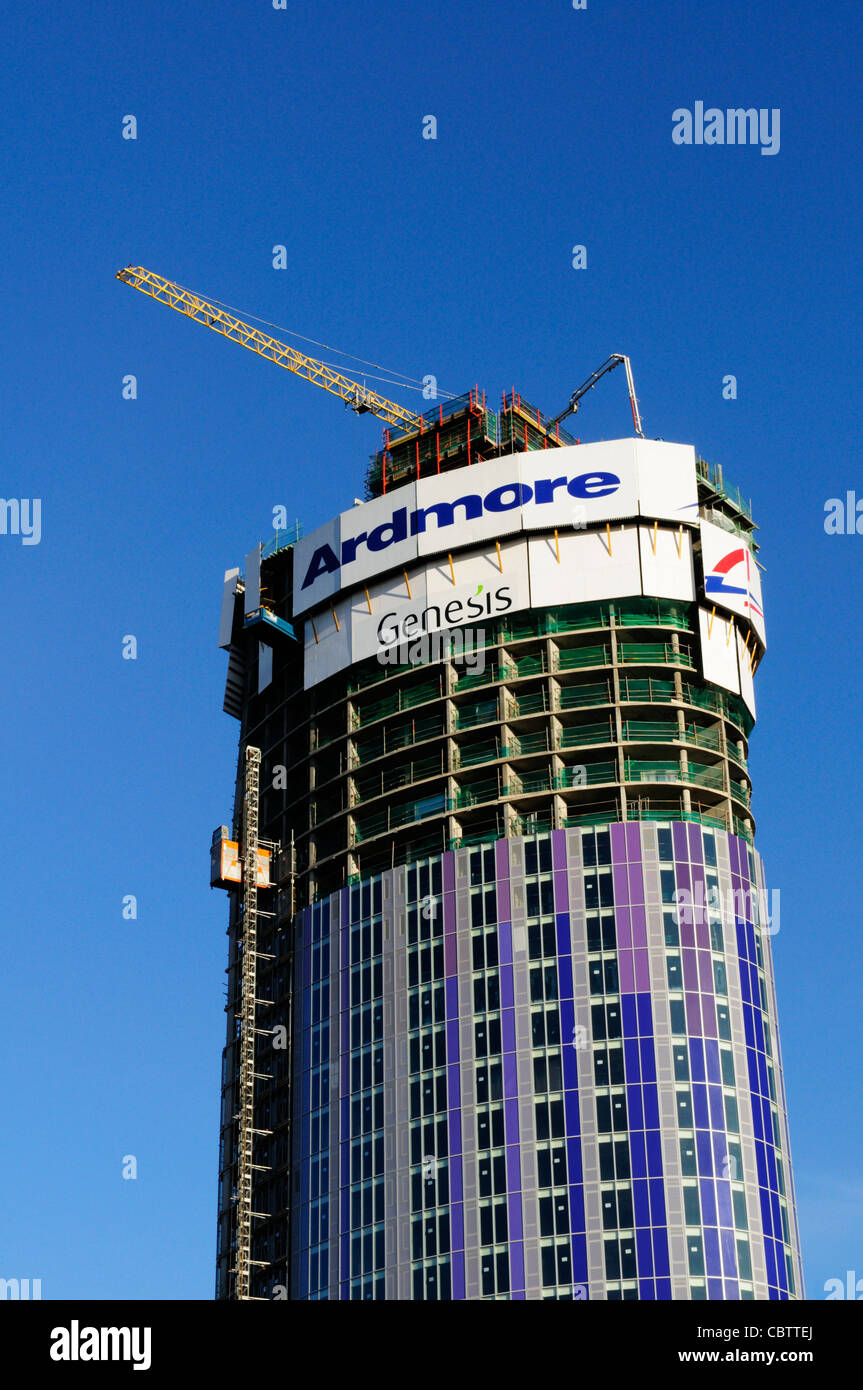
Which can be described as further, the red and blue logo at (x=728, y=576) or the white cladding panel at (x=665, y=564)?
the red and blue logo at (x=728, y=576)

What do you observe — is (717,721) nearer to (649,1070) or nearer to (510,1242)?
(649,1070)

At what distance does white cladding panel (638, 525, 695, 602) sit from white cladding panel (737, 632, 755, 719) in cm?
795

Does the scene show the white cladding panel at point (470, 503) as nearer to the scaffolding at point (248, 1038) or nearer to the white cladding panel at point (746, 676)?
the white cladding panel at point (746, 676)

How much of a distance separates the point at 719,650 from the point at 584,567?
47.7 ft

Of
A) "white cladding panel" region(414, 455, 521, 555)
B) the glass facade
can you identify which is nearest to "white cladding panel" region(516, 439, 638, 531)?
"white cladding panel" region(414, 455, 521, 555)

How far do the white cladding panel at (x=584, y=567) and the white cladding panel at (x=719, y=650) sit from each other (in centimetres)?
792

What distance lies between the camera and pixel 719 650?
172000 mm

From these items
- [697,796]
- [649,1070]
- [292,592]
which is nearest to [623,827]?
[697,796]

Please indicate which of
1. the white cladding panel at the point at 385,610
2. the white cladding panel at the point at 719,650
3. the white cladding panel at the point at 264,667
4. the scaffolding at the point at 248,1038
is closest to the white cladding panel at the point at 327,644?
the white cladding panel at the point at 385,610

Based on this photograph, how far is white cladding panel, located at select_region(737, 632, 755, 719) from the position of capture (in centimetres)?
17448

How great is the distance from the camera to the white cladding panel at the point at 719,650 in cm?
17025

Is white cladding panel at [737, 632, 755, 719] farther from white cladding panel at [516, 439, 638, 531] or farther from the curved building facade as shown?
white cladding panel at [516, 439, 638, 531]
